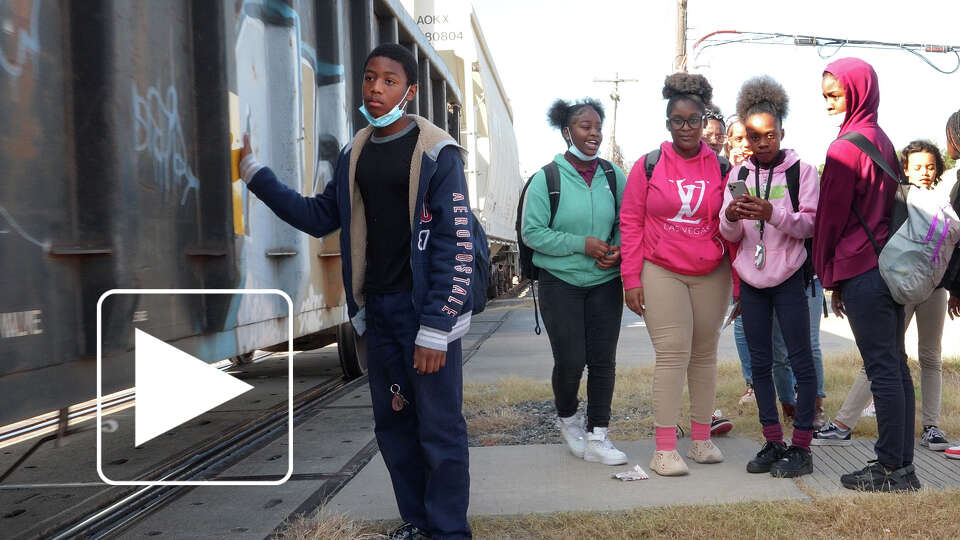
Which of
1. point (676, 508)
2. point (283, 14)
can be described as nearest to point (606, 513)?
point (676, 508)

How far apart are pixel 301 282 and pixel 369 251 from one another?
1.70m

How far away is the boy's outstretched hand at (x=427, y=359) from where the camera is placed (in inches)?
114

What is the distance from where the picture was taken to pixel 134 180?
2717 millimetres

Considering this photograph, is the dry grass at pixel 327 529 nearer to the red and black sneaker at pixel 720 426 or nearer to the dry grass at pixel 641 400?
the dry grass at pixel 641 400

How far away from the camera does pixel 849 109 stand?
376 centimetres

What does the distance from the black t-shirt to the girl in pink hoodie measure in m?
1.61

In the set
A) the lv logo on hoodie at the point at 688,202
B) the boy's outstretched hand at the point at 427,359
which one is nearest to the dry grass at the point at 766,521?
the boy's outstretched hand at the point at 427,359

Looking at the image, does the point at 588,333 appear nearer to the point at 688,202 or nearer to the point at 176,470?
the point at 688,202

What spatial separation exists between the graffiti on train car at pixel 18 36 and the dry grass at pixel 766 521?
215 cm

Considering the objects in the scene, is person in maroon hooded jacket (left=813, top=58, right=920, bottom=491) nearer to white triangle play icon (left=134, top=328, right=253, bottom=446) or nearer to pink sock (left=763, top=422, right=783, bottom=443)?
pink sock (left=763, top=422, right=783, bottom=443)

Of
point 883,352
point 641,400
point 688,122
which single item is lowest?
point 641,400

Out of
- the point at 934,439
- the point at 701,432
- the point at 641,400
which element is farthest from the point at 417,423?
the point at 641,400

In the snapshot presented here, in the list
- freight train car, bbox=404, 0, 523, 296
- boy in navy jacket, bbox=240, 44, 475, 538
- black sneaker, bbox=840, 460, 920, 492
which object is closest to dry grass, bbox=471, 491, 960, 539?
black sneaker, bbox=840, 460, 920, 492

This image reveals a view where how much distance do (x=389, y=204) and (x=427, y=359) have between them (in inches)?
21.8
